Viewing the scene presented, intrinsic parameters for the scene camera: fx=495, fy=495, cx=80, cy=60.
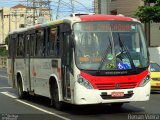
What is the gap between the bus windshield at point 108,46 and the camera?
45.0 feet

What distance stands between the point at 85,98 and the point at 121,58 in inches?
60.7

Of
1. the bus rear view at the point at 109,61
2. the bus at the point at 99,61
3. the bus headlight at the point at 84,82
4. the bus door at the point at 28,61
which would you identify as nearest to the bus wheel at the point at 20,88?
the bus door at the point at 28,61

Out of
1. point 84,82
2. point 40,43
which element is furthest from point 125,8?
point 84,82

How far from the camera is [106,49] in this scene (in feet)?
45.5

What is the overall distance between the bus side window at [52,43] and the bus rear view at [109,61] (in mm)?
1521

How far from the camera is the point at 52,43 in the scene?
15.7 metres

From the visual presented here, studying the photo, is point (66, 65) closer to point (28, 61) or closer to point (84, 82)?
point (84, 82)

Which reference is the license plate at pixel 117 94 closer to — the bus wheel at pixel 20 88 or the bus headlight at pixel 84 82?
the bus headlight at pixel 84 82

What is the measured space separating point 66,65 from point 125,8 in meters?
36.9

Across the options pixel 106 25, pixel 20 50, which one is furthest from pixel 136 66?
pixel 20 50

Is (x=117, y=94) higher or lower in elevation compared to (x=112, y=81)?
lower

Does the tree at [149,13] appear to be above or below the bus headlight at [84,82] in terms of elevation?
above

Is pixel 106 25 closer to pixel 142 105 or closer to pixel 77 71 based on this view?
pixel 77 71

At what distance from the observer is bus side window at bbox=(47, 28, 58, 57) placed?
15352mm
